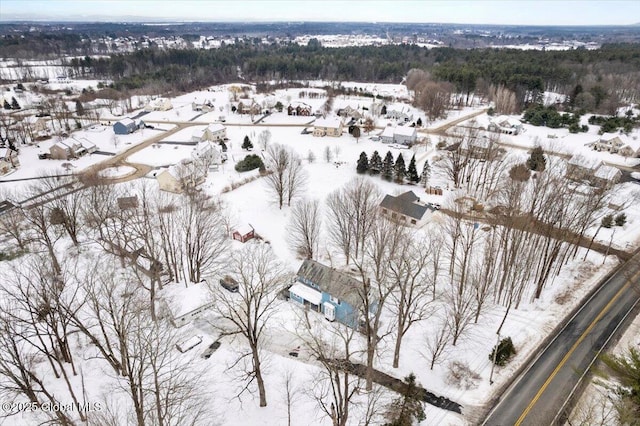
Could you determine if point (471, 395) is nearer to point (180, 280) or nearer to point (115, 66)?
point (180, 280)

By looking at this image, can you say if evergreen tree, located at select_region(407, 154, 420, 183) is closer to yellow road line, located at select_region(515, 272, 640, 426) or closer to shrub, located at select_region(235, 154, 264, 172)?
shrub, located at select_region(235, 154, 264, 172)

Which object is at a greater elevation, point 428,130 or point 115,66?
point 115,66

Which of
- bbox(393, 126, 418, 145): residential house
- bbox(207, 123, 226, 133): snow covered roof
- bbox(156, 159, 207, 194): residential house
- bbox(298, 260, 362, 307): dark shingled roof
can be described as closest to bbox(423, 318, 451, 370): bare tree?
bbox(298, 260, 362, 307): dark shingled roof

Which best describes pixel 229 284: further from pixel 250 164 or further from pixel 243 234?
pixel 250 164

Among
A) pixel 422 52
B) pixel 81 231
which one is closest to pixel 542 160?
pixel 81 231

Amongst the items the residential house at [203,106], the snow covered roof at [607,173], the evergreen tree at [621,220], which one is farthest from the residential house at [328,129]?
the evergreen tree at [621,220]
